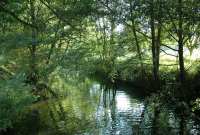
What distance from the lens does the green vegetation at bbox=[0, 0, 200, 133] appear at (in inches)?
245

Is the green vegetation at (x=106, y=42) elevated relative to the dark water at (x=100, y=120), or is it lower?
elevated

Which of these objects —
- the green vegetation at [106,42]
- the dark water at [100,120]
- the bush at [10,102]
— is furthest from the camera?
the dark water at [100,120]

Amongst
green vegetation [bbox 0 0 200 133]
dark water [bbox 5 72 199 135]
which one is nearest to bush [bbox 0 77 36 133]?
green vegetation [bbox 0 0 200 133]

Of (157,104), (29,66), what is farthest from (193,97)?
(29,66)

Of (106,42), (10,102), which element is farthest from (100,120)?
(106,42)

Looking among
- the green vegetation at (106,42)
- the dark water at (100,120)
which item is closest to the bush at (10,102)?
the green vegetation at (106,42)

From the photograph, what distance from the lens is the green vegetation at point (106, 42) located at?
20.4 feet

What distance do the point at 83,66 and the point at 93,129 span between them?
4.73 meters

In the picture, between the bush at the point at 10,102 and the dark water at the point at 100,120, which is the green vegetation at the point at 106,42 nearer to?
the bush at the point at 10,102

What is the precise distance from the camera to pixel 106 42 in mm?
12320

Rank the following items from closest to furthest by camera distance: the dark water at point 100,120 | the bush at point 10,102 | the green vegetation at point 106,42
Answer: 1. the bush at point 10,102
2. the green vegetation at point 106,42
3. the dark water at point 100,120

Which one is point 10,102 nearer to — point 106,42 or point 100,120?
Result: point 100,120

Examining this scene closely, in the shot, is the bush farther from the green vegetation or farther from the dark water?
the dark water

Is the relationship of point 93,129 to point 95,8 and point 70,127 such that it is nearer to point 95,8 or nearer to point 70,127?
point 70,127
